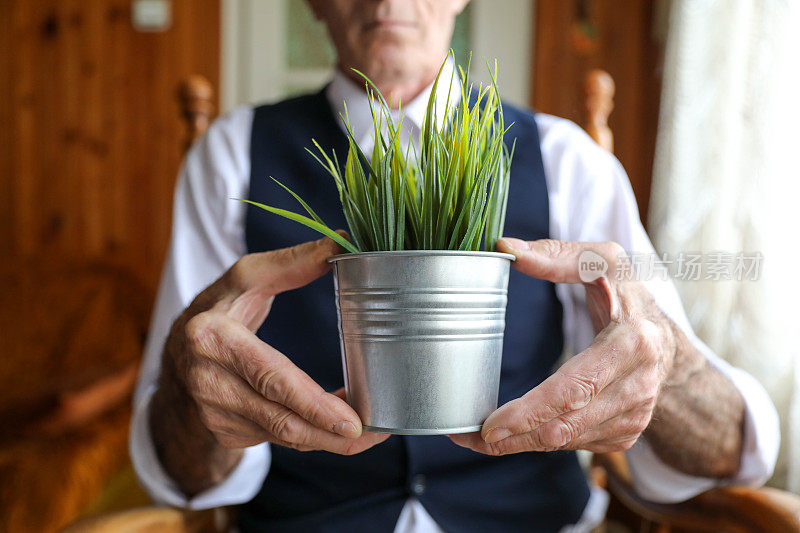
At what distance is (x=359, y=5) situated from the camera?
67cm

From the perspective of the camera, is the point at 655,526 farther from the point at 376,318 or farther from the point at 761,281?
the point at 376,318

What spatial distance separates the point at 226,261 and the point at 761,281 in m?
0.84

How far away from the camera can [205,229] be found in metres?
0.83

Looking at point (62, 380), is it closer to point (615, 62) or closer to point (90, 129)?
point (90, 129)

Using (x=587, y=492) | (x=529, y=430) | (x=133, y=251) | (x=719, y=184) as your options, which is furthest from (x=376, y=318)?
(x=133, y=251)

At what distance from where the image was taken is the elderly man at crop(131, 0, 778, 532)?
0.43m

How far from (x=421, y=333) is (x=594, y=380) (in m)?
0.13

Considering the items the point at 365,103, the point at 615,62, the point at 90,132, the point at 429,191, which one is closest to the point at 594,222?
the point at 365,103

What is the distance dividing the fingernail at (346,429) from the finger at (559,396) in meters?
0.08

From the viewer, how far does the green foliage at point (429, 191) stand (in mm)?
401

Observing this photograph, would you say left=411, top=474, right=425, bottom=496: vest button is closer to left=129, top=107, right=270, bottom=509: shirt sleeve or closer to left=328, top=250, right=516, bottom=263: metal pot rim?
left=129, top=107, right=270, bottom=509: shirt sleeve

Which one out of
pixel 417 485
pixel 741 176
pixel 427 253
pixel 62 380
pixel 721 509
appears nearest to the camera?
pixel 427 253

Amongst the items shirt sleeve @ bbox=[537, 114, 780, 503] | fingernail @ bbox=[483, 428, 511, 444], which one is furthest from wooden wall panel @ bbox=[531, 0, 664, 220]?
fingernail @ bbox=[483, 428, 511, 444]

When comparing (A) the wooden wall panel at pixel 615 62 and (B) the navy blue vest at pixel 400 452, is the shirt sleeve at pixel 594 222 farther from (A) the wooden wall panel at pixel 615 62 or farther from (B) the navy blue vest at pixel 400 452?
(A) the wooden wall panel at pixel 615 62
